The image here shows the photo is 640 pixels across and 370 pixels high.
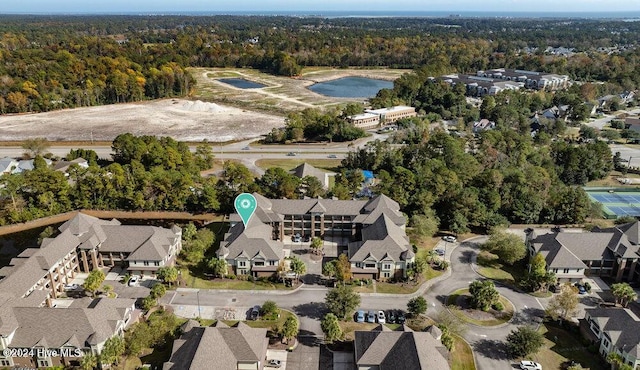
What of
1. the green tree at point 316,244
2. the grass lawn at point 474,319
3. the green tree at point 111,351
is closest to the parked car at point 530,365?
the grass lawn at point 474,319

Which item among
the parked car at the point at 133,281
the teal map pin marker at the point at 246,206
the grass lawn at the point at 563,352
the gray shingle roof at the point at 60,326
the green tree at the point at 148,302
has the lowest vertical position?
the grass lawn at the point at 563,352

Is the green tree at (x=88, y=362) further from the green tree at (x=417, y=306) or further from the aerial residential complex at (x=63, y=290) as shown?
the green tree at (x=417, y=306)

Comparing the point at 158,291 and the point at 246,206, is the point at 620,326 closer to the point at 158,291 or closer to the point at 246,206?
the point at 246,206

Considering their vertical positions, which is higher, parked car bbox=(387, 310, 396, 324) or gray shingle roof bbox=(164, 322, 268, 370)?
gray shingle roof bbox=(164, 322, 268, 370)

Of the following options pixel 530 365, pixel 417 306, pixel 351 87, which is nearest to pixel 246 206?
pixel 417 306

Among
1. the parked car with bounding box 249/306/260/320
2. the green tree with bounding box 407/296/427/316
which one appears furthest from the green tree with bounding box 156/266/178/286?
the green tree with bounding box 407/296/427/316

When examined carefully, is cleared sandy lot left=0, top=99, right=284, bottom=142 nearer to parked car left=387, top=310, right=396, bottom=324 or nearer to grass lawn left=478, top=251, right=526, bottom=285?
grass lawn left=478, top=251, right=526, bottom=285
